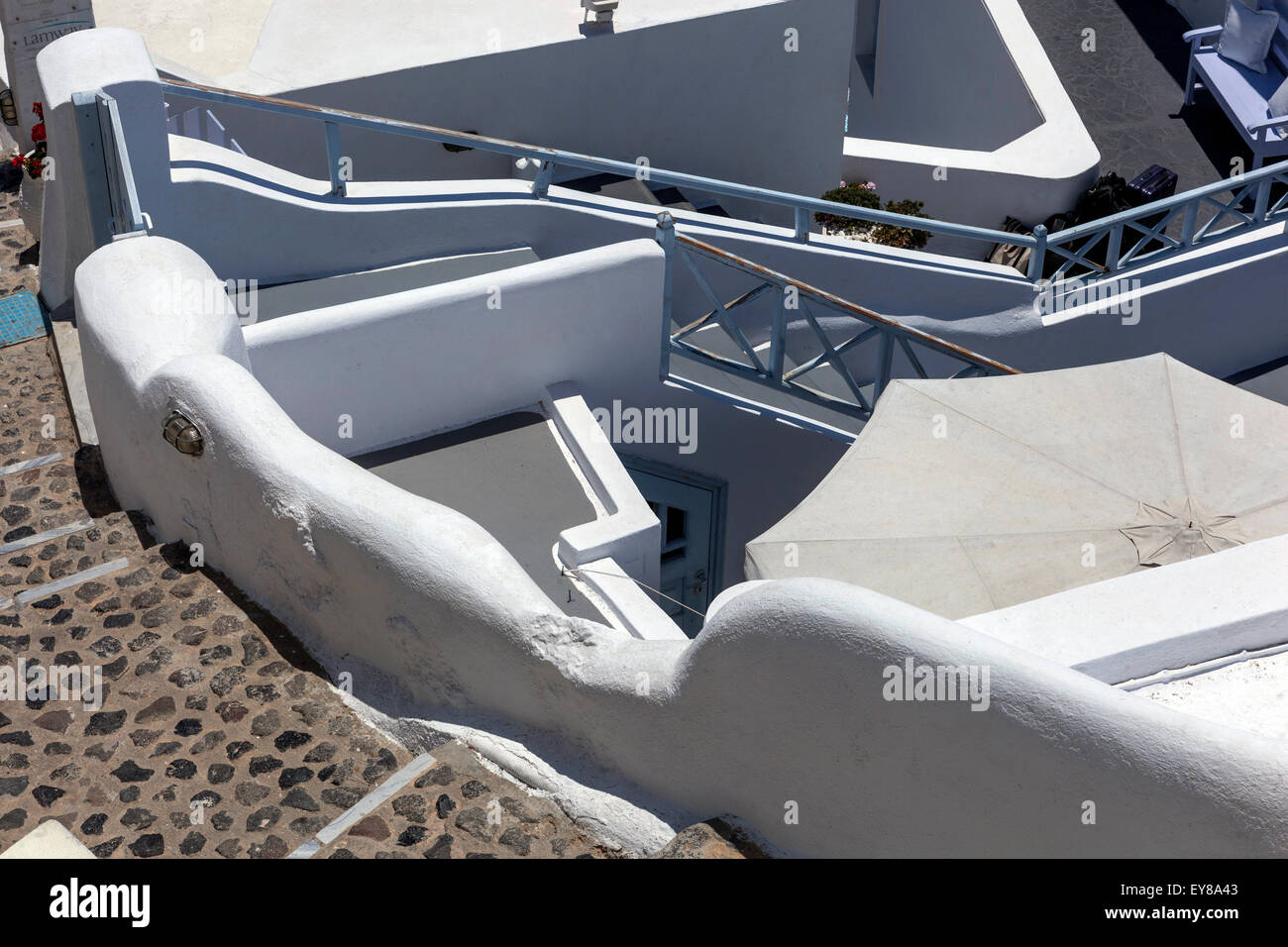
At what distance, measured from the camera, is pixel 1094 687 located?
4.90 meters

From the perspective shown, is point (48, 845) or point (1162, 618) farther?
point (1162, 618)

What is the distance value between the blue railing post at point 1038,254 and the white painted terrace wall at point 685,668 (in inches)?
285

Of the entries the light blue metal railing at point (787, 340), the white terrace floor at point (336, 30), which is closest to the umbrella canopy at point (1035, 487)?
the light blue metal railing at point (787, 340)

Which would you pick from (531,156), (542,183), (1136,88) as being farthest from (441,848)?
(1136,88)

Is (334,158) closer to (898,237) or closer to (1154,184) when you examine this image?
(898,237)

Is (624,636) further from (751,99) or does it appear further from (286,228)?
(751,99)

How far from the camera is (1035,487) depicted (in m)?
8.66

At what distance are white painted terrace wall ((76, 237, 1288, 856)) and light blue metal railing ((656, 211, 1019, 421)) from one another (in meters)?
3.99

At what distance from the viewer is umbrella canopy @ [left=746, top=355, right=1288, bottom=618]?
316 inches

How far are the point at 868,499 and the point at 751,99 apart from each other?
254 inches

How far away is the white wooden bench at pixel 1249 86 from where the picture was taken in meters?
17.1

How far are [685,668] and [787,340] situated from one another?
7.03m

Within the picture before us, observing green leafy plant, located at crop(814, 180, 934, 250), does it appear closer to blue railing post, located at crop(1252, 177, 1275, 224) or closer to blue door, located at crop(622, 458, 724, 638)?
blue railing post, located at crop(1252, 177, 1275, 224)

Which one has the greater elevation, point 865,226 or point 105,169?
point 105,169
